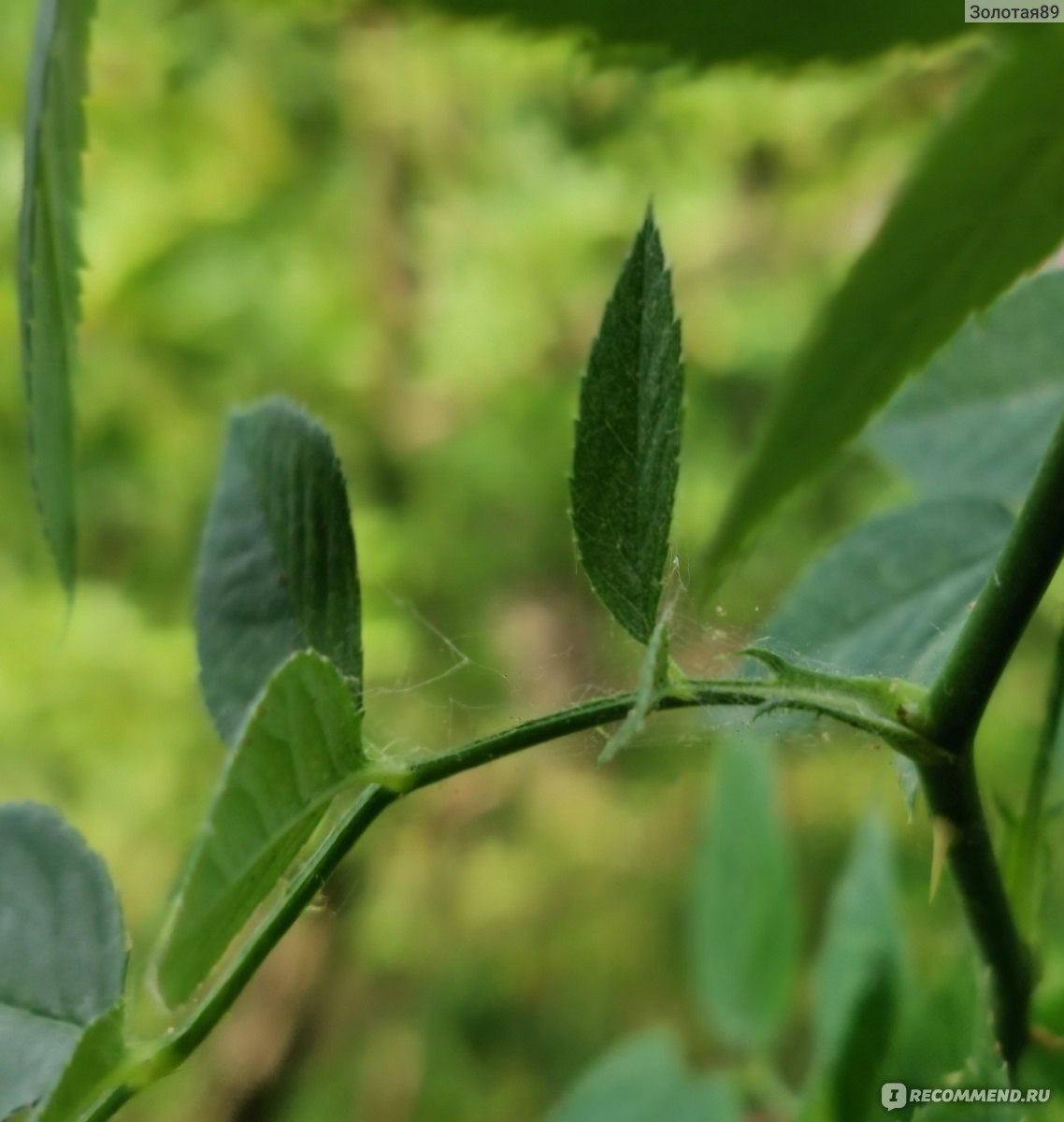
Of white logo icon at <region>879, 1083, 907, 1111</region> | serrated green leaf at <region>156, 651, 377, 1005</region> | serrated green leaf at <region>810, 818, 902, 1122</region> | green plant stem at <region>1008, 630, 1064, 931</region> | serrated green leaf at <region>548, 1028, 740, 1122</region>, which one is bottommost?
serrated green leaf at <region>548, 1028, 740, 1122</region>

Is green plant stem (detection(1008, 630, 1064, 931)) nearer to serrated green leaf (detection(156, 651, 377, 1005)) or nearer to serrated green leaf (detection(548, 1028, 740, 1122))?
serrated green leaf (detection(156, 651, 377, 1005))

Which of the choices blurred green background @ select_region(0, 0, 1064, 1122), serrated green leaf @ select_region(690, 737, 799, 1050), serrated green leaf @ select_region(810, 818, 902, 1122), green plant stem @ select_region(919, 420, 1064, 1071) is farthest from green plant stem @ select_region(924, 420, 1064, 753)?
blurred green background @ select_region(0, 0, 1064, 1122)

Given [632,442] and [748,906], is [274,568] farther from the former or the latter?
[748,906]

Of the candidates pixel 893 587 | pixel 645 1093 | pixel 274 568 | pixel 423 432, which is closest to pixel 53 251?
pixel 274 568

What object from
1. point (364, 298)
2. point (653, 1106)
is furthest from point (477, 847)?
point (653, 1106)

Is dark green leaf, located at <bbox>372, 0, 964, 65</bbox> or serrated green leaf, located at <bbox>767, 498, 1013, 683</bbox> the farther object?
serrated green leaf, located at <bbox>767, 498, 1013, 683</bbox>

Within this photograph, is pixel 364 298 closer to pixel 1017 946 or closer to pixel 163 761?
pixel 163 761

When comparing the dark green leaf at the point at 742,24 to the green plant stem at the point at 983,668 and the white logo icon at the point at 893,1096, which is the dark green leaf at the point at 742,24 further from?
the white logo icon at the point at 893,1096
